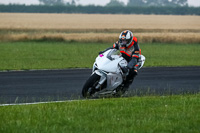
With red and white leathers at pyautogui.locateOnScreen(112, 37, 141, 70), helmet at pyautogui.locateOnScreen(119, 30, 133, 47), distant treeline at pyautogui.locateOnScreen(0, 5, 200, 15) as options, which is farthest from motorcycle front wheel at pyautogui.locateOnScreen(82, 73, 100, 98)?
distant treeline at pyautogui.locateOnScreen(0, 5, 200, 15)

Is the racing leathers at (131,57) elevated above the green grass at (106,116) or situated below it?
above

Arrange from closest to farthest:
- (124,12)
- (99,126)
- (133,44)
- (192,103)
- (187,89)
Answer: (99,126) < (192,103) < (133,44) < (187,89) < (124,12)

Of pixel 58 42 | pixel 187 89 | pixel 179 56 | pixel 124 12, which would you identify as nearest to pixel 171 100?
pixel 187 89

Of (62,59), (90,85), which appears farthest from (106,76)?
(62,59)

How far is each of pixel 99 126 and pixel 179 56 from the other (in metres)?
21.2

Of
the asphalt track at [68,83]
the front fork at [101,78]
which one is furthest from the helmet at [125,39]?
the asphalt track at [68,83]

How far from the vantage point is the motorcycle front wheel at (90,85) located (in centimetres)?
1191

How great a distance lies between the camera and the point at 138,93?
1365 centimetres

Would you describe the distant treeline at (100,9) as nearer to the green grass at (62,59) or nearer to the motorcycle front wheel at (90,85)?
the green grass at (62,59)

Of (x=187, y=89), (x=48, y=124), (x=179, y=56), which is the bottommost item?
(x=179, y=56)

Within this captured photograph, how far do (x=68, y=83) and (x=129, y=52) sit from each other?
3.59 meters

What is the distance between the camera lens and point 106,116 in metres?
9.25

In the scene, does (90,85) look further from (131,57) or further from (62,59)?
(62,59)

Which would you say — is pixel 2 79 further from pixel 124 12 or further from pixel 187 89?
pixel 124 12
